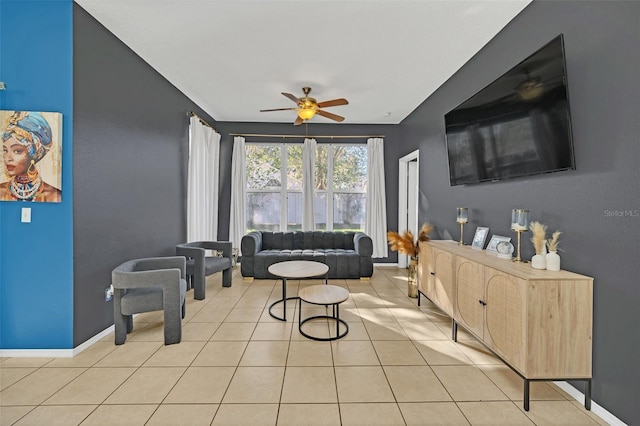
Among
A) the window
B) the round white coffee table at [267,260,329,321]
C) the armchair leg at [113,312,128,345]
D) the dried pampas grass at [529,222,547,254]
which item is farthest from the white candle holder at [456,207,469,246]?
the armchair leg at [113,312,128,345]

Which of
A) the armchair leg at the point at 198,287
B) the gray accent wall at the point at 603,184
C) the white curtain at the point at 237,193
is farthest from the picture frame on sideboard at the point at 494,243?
the white curtain at the point at 237,193

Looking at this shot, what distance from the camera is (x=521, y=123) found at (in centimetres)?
218

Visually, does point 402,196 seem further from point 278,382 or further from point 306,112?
point 278,382

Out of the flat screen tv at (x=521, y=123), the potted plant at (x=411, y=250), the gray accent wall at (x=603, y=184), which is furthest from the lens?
the potted plant at (x=411, y=250)

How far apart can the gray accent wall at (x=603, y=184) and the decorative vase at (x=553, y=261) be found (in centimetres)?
11

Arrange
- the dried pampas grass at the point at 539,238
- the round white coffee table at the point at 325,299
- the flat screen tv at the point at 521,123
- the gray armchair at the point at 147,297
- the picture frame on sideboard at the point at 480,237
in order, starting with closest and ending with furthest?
the flat screen tv at the point at 521,123 → the dried pampas grass at the point at 539,238 → the gray armchair at the point at 147,297 → the round white coffee table at the point at 325,299 → the picture frame on sideboard at the point at 480,237

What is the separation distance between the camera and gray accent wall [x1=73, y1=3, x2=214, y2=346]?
2.39 metres

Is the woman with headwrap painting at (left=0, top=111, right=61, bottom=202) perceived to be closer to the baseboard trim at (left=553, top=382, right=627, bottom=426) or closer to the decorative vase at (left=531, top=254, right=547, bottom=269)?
the decorative vase at (left=531, top=254, right=547, bottom=269)

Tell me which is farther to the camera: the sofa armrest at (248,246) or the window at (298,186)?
the window at (298,186)

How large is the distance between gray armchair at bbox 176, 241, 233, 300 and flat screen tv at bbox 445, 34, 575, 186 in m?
3.37

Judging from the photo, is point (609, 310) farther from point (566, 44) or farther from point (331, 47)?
point (331, 47)

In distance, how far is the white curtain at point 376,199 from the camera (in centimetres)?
550

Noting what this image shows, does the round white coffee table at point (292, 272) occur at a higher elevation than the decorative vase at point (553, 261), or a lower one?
lower

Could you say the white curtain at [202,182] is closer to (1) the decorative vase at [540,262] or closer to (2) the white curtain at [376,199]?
(2) the white curtain at [376,199]
